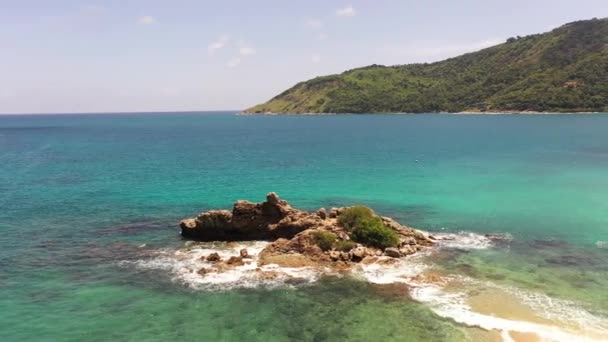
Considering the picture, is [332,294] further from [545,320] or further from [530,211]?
[530,211]

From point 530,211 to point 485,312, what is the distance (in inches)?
1470

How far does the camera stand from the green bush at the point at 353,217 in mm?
50875

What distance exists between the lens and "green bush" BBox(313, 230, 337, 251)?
48000 mm

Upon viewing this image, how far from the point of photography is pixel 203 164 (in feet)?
403

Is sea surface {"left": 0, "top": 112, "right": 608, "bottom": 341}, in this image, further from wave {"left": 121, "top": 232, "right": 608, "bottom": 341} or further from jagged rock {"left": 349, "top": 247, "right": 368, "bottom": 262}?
jagged rock {"left": 349, "top": 247, "right": 368, "bottom": 262}

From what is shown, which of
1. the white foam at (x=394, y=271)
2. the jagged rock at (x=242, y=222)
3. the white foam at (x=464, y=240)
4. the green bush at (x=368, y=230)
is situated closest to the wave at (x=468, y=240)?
the white foam at (x=464, y=240)

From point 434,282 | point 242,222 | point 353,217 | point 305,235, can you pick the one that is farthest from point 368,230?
point 242,222

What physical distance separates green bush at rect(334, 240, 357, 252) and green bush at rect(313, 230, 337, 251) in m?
0.52

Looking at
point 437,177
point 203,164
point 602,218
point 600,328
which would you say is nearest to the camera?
point 600,328

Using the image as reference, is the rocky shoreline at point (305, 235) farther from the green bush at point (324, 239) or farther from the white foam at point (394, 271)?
the white foam at point (394, 271)

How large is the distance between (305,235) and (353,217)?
573 centimetres

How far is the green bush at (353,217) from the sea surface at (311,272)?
6871 millimetres

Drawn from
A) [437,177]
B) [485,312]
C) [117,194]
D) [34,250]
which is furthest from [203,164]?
[485,312]

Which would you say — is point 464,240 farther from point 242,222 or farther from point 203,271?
point 203,271
